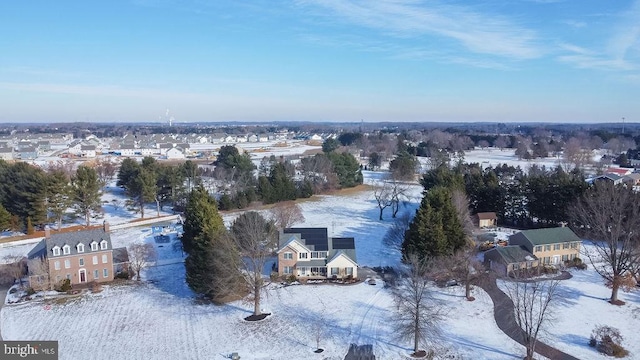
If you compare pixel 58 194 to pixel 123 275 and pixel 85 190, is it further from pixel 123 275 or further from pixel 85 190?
pixel 123 275

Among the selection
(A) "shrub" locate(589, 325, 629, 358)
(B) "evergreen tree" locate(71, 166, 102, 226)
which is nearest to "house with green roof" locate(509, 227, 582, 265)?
(A) "shrub" locate(589, 325, 629, 358)

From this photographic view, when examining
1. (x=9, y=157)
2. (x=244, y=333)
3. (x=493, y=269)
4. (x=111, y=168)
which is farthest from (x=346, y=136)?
(x=244, y=333)

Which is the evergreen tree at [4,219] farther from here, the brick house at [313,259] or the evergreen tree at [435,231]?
the evergreen tree at [435,231]

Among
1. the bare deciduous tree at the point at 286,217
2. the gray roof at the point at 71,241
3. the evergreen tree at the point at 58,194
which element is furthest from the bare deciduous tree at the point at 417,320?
the evergreen tree at the point at 58,194

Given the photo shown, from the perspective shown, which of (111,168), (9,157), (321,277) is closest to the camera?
Answer: (321,277)

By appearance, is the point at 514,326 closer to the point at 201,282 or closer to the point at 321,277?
the point at 321,277

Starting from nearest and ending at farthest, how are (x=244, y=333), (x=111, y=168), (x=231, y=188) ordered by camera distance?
(x=244, y=333)
(x=231, y=188)
(x=111, y=168)
